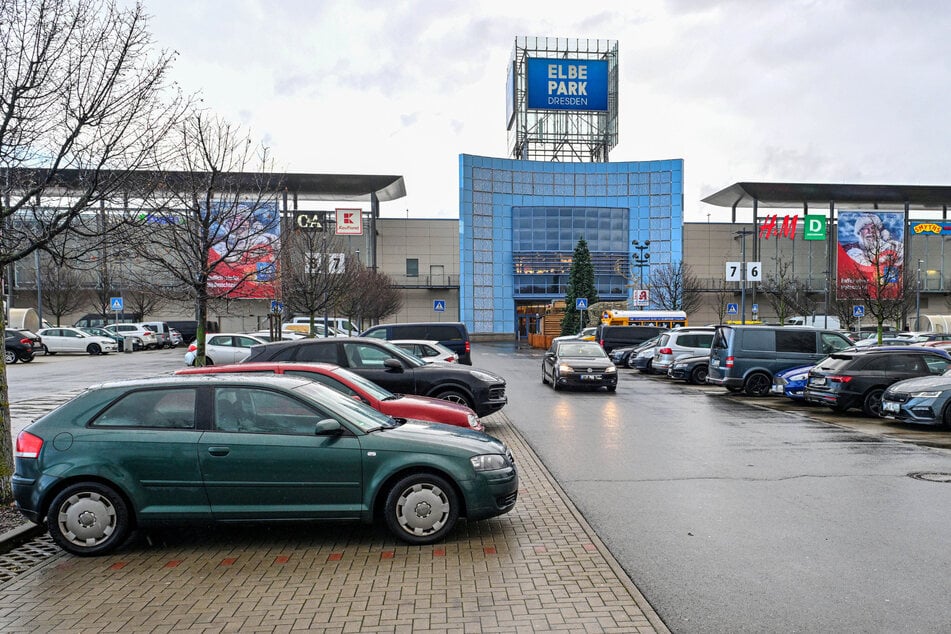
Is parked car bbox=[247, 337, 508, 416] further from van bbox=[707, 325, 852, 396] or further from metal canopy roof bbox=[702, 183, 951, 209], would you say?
metal canopy roof bbox=[702, 183, 951, 209]

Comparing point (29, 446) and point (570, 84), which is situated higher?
point (570, 84)

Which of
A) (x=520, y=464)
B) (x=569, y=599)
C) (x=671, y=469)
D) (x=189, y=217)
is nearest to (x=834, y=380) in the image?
(x=671, y=469)

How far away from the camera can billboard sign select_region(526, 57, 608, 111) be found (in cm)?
6994

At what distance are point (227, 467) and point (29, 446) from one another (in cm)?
172

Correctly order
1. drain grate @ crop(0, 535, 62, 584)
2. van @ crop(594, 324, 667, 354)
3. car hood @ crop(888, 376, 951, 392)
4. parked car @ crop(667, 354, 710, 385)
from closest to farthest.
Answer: drain grate @ crop(0, 535, 62, 584), car hood @ crop(888, 376, 951, 392), parked car @ crop(667, 354, 710, 385), van @ crop(594, 324, 667, 354)

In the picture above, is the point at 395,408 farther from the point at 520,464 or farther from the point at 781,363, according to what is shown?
the point at 781,363

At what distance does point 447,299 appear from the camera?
7400cm

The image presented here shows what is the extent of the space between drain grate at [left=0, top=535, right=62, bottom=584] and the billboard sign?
227ft

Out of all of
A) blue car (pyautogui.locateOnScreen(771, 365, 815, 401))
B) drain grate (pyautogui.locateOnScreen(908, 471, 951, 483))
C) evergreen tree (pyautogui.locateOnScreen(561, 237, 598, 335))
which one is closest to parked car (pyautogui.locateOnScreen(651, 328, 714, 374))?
blue car (pyautogui.locateOnScreen(771, 365, 815, 401))

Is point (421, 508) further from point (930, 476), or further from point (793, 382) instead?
point (793, 382)

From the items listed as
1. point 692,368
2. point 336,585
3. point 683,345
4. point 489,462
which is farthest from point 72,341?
point 336,585

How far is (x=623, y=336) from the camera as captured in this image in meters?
33.2

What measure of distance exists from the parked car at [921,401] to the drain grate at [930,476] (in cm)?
408

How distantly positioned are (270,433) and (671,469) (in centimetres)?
544
